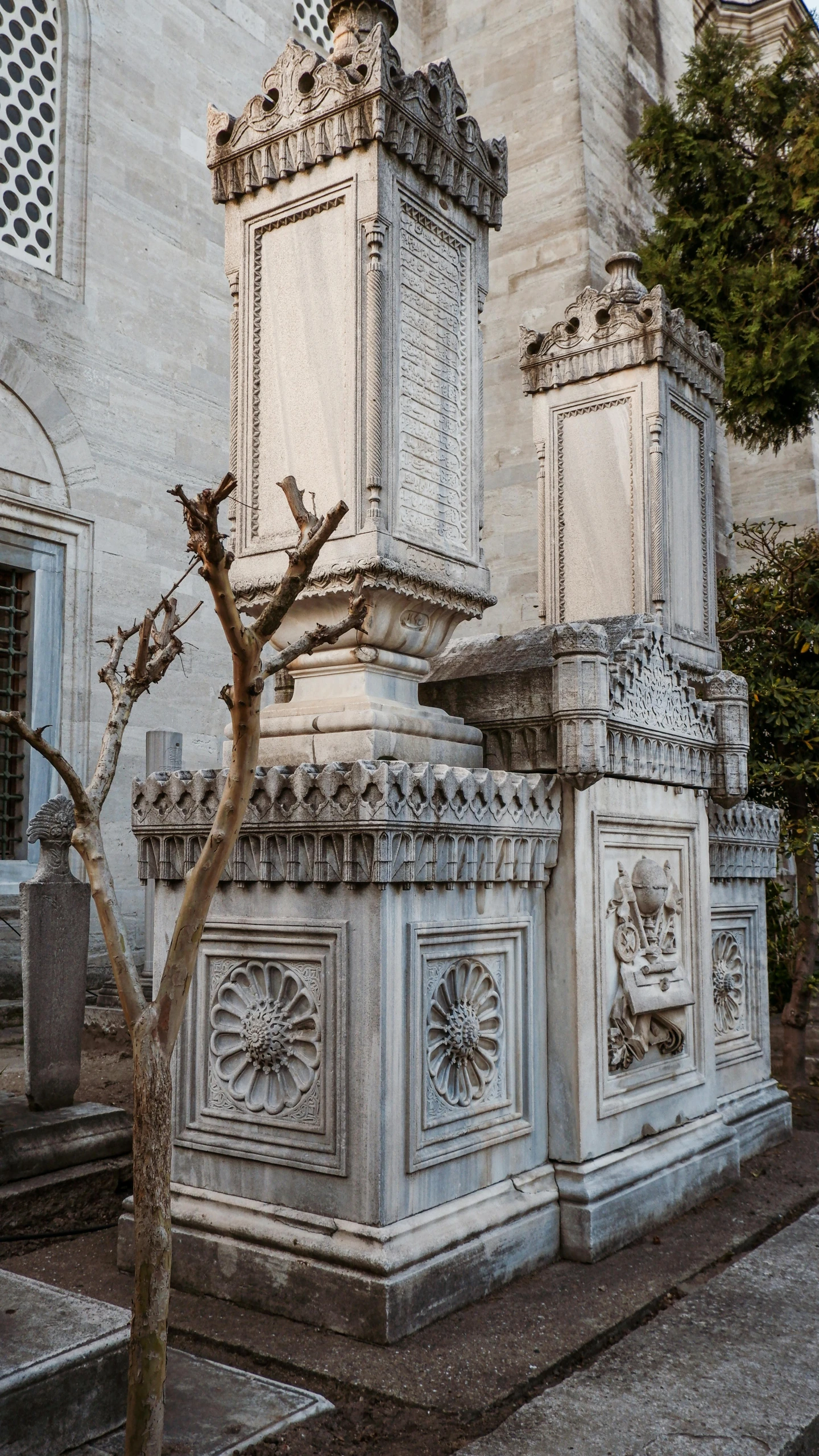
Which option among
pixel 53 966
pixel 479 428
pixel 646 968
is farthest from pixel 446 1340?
pixel 479 428

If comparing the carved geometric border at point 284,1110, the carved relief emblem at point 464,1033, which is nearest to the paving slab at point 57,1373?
the carved geometric border at point 284,1110

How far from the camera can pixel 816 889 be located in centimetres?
661

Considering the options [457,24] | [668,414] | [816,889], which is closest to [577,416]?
[668,414]

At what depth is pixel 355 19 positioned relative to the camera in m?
3.84

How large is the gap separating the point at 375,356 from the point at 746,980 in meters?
3.49

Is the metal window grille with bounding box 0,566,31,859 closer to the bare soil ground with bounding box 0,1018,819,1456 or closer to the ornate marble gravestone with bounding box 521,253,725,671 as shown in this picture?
the ornate marble gravestone with bounding box 521,253,725,671

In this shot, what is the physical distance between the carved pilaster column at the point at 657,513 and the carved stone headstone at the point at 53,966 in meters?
2.75

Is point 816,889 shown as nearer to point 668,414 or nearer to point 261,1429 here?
point 668,414

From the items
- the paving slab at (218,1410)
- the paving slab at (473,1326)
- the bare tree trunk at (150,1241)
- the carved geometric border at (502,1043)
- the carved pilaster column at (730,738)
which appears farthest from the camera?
the carved pilaster column at (730,738)

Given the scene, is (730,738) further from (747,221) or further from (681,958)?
(747,221)

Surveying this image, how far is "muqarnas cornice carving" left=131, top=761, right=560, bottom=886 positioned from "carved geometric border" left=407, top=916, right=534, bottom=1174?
0.54 feet

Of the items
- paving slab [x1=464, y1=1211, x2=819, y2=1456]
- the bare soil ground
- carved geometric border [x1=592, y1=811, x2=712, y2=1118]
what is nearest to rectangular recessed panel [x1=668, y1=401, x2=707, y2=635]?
carved geometric border [x1=592, y1=811, x2=712, y2=1118]

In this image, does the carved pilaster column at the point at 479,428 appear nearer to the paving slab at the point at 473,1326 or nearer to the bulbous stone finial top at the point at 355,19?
the bulbous stone finial top at the point at 355,19

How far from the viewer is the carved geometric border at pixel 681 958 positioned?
389 centimetres
